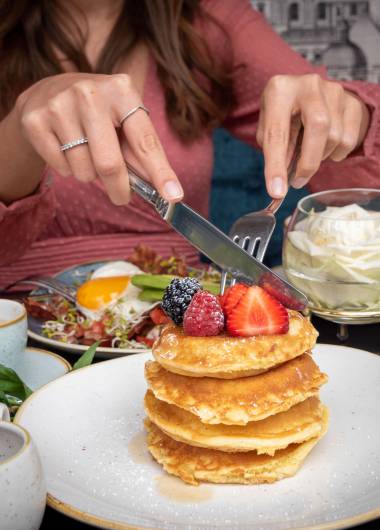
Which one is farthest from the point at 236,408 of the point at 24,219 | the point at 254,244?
the point at 24,219

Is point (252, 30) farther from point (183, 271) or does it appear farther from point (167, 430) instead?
point (167, 430)

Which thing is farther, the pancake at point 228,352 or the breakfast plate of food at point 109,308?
the breakfast plate of food at point 109,308

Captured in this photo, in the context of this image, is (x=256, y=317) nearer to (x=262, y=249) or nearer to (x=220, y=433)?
(x=220, y=433)

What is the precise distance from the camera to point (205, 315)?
103cm

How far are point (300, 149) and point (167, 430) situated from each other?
81 centimetres

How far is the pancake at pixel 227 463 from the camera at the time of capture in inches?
39.1

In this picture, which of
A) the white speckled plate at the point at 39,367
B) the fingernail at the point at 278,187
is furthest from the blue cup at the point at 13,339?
the fingernail at the point at 278,187

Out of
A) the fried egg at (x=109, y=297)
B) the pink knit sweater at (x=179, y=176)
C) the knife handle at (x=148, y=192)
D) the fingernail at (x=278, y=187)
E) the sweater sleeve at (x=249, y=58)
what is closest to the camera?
the knife handle at (x=148, y=192)

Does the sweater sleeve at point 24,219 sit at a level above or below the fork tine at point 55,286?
above

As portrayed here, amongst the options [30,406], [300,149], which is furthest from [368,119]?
[30,406]

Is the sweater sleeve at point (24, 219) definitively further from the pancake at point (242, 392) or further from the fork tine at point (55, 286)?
the pancake at point (242, 392)

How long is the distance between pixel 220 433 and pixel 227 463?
0.13ft

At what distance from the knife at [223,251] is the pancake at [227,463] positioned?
0.21 meters

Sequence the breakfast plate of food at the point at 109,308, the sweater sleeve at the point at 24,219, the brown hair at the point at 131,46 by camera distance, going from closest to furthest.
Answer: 1. the breakfast plate of food at the point at 109,308
2. the sweater sleeve at the point at 24,219
3. the brown hair at the point at 131,46
